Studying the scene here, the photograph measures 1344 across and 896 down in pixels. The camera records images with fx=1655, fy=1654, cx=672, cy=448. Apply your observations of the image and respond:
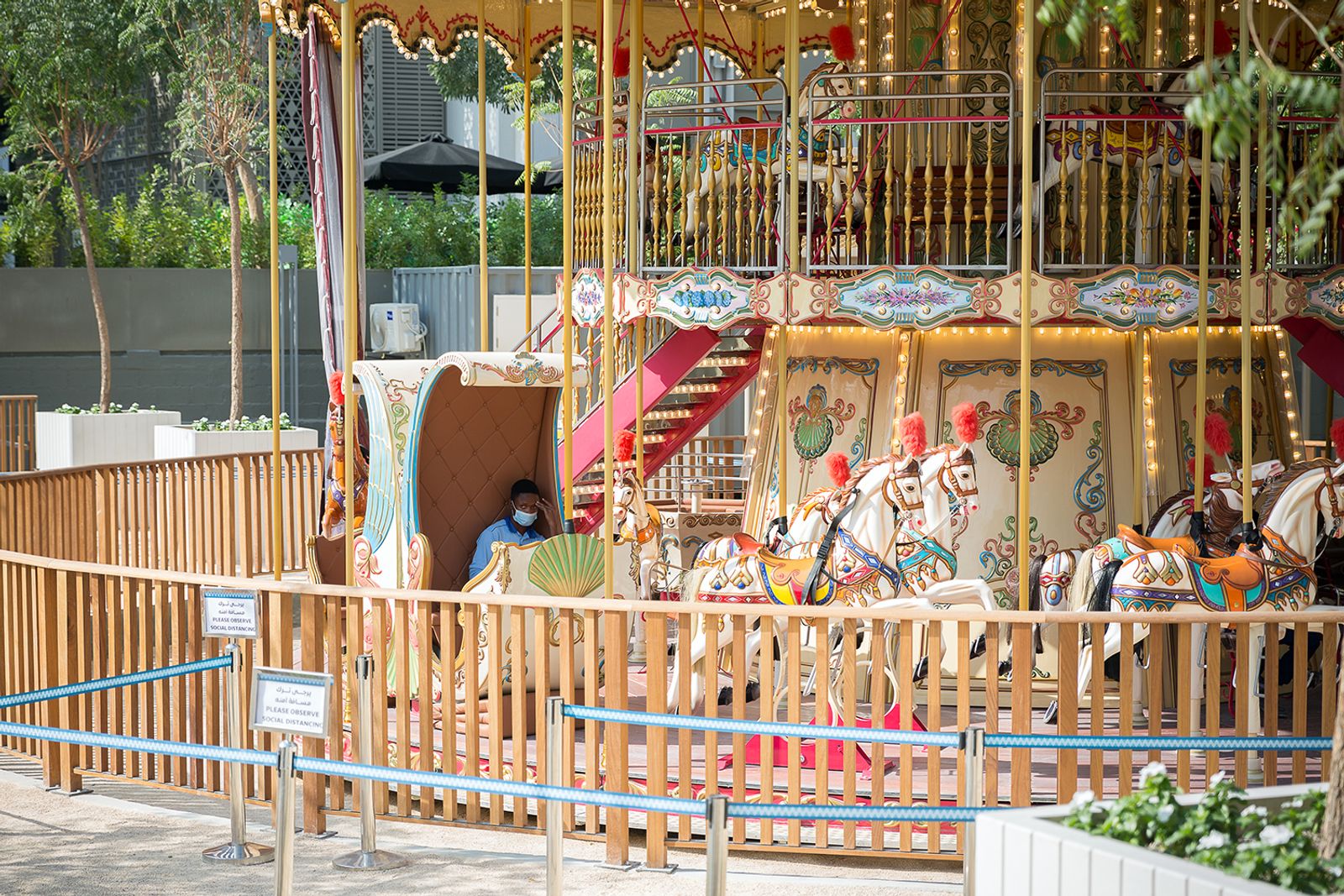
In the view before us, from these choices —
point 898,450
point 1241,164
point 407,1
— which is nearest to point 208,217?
point 407,1

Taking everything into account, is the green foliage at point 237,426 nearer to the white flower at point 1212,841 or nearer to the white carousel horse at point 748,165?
Answer: the white carousel horse at point 748,165

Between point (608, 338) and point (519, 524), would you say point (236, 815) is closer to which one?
point (608, 338)

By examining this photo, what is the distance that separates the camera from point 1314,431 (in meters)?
22.8

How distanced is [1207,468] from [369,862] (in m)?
5.97

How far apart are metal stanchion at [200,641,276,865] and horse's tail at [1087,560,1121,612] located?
4.34 meters

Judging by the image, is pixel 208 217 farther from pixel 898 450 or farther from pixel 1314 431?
pixel 898 450

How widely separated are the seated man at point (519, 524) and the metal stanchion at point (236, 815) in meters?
2.66

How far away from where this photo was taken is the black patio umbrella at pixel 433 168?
2669 cm

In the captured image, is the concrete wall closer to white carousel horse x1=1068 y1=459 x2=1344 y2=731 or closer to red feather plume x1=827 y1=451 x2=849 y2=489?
red feather plume x1=827 y1=451 x2=849 y2=489

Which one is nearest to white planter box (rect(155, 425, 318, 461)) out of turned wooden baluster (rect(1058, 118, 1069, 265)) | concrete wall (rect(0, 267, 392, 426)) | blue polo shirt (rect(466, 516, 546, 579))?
concrete wall (rect(0, 267, 392, 426))

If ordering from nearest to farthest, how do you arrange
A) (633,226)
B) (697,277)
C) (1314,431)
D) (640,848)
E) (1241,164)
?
(640,848) → (1241,164) → (697,277) → (633,226) → (1314,431)

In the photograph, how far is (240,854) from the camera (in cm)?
712

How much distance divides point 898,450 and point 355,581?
351 cm

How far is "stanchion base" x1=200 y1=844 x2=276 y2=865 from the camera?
279 inches
